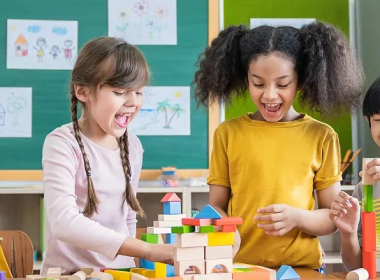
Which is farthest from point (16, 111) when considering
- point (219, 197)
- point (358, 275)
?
point (358, 275)

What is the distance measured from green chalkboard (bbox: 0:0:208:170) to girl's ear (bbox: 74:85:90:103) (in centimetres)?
154

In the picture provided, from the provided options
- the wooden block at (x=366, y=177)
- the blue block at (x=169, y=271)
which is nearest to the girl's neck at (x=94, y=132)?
the blue block at (x=169, y=271)

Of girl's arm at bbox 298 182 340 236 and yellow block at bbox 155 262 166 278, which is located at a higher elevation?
girl's arm at bbox 298 182 340 236

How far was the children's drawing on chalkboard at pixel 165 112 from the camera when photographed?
304 cm

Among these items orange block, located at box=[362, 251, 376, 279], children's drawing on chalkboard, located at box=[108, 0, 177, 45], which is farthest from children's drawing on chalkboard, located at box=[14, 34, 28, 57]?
orange block, located at box=[362, 251, 376, 279]

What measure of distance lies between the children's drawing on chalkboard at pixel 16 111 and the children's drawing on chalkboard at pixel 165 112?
53cm

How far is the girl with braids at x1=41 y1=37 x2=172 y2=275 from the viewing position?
136 cm

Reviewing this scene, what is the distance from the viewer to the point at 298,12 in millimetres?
3143

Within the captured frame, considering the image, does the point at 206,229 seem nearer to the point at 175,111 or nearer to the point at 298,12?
the point at 175,111

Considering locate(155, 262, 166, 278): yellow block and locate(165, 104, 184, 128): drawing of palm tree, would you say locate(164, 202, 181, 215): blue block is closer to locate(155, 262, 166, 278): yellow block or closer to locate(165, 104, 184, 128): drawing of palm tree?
locate(155, 262, 166, 278): yellow block

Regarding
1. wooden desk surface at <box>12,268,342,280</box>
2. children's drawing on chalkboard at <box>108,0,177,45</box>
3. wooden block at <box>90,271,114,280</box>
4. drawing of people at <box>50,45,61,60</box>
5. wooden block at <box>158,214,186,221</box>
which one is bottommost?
wooden desk surface at <box>12,268,342,280</box>

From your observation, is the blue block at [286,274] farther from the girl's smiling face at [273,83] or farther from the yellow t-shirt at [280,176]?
the girl's smiling face at [273,83]

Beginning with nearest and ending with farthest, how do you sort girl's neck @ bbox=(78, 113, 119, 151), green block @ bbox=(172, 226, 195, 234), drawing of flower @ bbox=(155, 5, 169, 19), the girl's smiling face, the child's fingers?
1. green block @ bbox=(172, 226, 195, 234)
2. the child's fingers
3. the girl's smiling face
4. girl's neck @ bbox=(78, 113, 119, 151)
5. drawing of flower @ bbox=(155, 5, 169, 19)

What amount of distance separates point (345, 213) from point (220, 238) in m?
0.36
